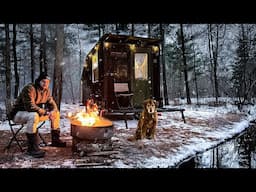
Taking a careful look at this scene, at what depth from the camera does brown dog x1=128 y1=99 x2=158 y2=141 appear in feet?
14.2

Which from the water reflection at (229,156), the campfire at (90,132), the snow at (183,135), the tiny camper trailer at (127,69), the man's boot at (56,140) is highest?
the tiny camper trailer at (127,69)

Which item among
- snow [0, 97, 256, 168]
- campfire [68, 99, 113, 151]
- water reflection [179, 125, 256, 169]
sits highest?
campfire [68, 99, 113, 151]

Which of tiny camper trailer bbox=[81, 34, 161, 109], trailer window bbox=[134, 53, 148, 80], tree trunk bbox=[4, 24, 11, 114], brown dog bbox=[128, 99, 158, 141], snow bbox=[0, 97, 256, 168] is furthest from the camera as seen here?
trailer window bbox=[134, 53, 148, 80]

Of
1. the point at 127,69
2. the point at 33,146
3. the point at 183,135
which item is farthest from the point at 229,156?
the point at 127,69

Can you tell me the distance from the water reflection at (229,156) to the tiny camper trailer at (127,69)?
2980 mm

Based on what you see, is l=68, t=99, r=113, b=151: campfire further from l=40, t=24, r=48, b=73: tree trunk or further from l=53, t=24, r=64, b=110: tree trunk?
l=40, t=24, r=48, b=73: tree trunk

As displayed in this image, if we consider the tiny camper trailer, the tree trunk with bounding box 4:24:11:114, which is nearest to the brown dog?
the tiny camper trailer

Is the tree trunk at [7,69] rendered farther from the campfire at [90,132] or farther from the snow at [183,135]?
the campfire at [90,132]

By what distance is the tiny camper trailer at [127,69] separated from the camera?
6602 millimetres

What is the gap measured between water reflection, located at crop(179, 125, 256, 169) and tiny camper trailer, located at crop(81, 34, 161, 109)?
2980mm

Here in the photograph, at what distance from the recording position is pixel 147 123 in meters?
4.38

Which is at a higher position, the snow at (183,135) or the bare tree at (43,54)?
the bare tree at (43,54)

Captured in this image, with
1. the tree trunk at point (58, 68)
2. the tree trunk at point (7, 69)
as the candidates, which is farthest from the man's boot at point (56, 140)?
the tree trunk at point (58, 68)
